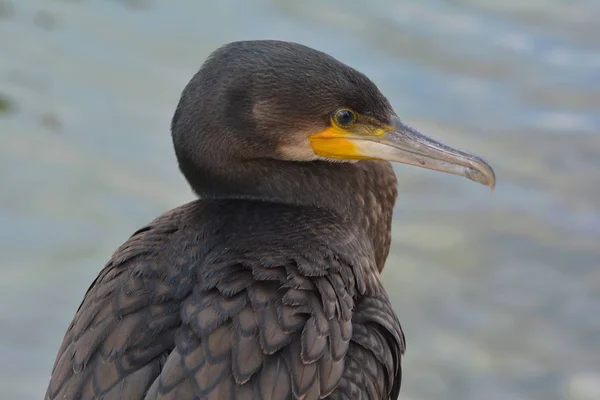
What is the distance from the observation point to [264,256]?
14.0ft

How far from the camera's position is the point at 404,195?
7711 mm

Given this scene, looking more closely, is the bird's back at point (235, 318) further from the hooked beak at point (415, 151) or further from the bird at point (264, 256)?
the hooked beak at point (415, 151)

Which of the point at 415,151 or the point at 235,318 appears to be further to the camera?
the point at 415,151

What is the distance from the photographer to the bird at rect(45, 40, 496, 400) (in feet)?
13.1

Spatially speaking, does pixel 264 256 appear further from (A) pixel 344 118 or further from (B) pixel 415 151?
(B) pixel 415 151

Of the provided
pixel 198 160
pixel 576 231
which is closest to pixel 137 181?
pixel 576 231

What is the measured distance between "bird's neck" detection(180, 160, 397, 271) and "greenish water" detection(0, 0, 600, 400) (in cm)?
195

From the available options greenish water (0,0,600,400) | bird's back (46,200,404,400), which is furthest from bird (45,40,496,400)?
greenish water (0,0,600,400)

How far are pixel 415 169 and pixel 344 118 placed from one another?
3.33m

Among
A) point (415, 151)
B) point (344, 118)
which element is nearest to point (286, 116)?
point (344, 118)

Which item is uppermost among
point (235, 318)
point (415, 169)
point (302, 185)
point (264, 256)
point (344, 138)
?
point (415, 169)

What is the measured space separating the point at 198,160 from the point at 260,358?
3.09 feet

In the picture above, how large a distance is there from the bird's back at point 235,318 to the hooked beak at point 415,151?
0.38 metres

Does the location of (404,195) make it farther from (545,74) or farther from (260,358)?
(260,358)
